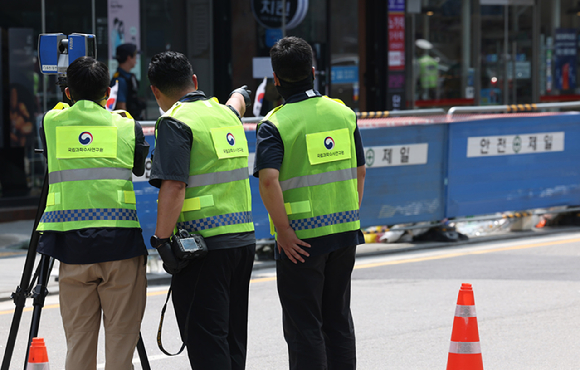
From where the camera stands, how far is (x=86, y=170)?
3.99 m

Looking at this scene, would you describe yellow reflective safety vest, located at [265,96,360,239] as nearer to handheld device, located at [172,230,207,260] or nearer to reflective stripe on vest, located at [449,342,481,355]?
handheld device, located at [172,230,207,260]

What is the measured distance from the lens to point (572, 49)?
1817cm

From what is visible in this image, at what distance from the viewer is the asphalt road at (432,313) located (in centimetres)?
551

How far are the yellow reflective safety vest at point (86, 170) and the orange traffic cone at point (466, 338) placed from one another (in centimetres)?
175

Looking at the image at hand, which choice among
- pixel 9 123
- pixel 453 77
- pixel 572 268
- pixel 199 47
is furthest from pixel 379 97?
pixel 572 268

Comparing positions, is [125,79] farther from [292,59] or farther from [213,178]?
[213,178]

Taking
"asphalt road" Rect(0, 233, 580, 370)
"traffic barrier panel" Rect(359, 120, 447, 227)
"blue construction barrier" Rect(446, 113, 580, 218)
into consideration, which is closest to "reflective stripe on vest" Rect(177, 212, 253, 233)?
"asphalt road" Rect(0, 233, 580, 370)

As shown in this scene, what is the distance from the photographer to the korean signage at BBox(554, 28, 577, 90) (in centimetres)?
1802

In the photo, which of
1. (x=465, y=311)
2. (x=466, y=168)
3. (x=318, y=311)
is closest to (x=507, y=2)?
(x=466, y=168)

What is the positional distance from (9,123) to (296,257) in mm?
8699

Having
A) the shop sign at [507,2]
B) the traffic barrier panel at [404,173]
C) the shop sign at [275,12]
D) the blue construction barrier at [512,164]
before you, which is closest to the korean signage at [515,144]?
the blue construction barrier at [512,164]

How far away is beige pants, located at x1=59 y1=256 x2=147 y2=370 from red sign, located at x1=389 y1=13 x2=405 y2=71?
39.1ft

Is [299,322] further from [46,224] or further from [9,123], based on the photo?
[9,123]

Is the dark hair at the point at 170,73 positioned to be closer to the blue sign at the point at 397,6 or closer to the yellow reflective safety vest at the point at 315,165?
the yellow reflective safety vest at the point at 315,165
